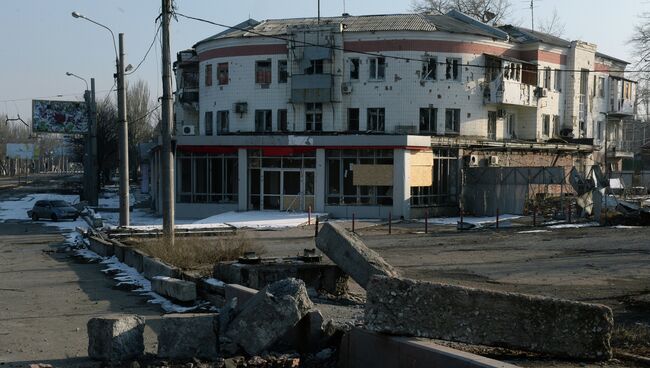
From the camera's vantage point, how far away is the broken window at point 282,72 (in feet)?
140

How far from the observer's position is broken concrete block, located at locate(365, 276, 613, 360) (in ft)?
24.5

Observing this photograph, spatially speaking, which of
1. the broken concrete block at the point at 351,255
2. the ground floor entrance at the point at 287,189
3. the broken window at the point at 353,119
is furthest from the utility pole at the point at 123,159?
the broken window at the point at 353,119

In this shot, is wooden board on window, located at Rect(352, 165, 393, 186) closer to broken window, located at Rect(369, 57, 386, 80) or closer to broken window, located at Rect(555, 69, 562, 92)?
broken window, located at Rect(369, 57, 386, 80)

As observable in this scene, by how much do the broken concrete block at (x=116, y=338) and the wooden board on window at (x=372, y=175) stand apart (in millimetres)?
28748

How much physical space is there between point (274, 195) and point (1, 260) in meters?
19.0

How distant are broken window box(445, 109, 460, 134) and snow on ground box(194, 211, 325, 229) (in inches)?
385

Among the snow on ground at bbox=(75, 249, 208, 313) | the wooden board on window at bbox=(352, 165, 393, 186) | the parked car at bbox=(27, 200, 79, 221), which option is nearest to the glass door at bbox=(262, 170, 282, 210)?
the wooden board on window at bbox=(352, 165, 393, 186)

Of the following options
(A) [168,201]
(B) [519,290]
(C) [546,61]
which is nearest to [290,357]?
(B) [519,290]

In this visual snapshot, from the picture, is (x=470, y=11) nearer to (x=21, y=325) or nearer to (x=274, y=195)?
(x=274, y=195)

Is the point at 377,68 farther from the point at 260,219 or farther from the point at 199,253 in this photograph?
the point at 199,253

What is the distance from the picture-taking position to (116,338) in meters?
8.53

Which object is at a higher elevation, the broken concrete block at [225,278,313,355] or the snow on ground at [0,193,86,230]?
the broken concrete block at [225,278,313,355]

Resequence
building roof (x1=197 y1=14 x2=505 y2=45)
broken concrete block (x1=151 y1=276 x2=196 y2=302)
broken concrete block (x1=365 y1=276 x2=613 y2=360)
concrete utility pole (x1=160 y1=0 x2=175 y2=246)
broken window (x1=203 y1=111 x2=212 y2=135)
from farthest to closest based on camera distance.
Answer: broken window (x1=203 y1=111 x2=212 y2=135) → building roof (x1=197 y1=14 x2=505 y2=45) → concrete utility pole (x1=160 y1=0 x2=175 y2=246) → broken concrete block (x1=151 y1=276 x2=196 y2=302) → broken concrete block (x1=365 y1=276 x2=613 y2=360)

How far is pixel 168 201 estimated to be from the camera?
65.2 ft
